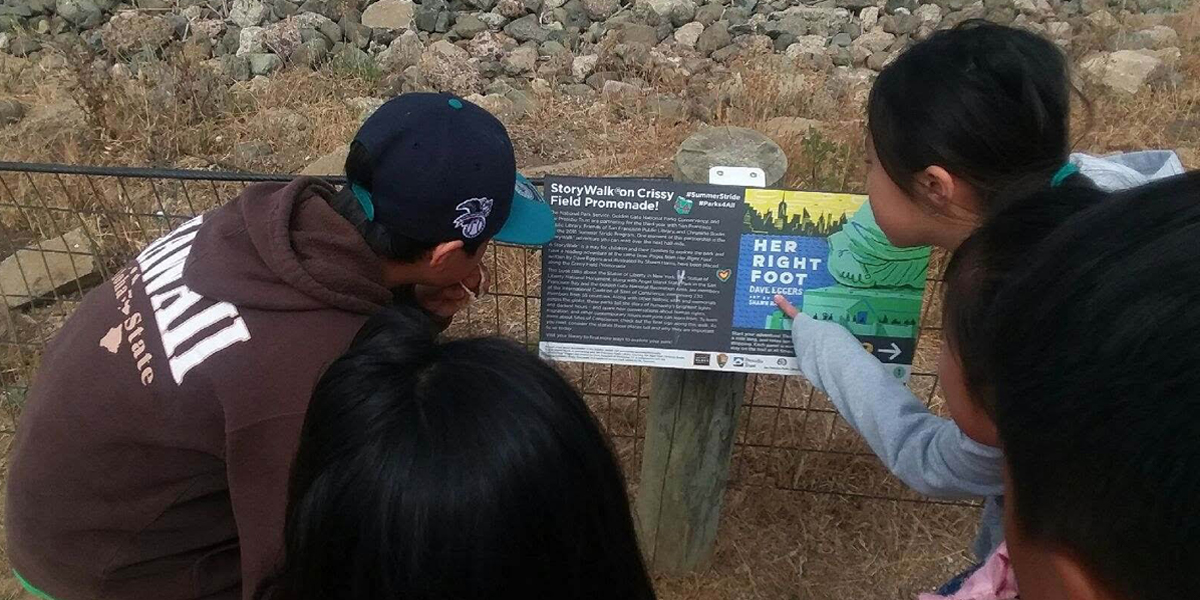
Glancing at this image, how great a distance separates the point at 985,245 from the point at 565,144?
4582 mm

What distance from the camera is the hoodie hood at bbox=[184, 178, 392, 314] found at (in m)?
1.38

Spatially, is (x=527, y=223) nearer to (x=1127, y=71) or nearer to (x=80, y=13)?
(x=1127, y=71)

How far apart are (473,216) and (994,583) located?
3.30ft

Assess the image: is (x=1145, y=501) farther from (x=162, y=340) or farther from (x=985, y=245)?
(x=162, y=340)

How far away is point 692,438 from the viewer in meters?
2.19

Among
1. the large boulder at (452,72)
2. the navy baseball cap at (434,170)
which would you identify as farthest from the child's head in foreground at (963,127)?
the large boulder at (452,72)

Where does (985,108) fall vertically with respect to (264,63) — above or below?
above

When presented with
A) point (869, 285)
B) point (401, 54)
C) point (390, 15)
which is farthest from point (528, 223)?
point (390, 15)

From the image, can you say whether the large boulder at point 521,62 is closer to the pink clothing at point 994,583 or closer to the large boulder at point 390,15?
the large boulder at point 390,15

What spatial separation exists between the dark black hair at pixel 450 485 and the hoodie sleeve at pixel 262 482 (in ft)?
0.54

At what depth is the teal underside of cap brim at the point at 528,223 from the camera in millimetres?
1645

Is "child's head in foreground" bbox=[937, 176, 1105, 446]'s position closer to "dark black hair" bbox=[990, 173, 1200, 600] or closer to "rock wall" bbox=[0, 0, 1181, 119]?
"dark black hair" bbox=[990, 173, 1200, 600]

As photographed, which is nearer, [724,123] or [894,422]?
[894,422]

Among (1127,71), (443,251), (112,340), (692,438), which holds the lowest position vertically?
(1127,71)
